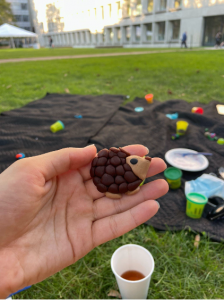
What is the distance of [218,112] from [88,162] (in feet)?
11.3

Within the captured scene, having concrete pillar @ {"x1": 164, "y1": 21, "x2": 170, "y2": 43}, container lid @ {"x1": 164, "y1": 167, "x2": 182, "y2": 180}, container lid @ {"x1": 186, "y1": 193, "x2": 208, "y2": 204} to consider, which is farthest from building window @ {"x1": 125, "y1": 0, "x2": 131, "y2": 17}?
container lid @ {"x1": 186, "y1": 193, "x2": 208, "y2": 204}

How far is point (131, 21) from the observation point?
2772cm

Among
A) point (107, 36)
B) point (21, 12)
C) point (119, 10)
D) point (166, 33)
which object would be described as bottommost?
point (166, 33)

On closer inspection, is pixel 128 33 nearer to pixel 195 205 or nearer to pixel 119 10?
pixel 119 10

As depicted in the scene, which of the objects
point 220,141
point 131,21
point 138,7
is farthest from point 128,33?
point 220,141

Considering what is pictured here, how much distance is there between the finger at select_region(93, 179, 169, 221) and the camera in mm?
1518

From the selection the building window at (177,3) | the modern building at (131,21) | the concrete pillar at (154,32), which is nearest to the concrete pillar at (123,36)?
the modern building at (131,21)

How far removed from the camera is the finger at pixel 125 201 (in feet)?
4.98

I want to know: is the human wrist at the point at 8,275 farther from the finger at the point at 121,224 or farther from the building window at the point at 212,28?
the building window at the point at 212,28

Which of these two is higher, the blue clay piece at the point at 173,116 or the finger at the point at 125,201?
the finger at the point at 125,201

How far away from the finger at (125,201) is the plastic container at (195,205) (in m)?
0.58

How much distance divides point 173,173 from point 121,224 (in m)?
1.26

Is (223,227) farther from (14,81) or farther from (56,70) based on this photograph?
(56,70)

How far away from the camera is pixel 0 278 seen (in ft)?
3.50
